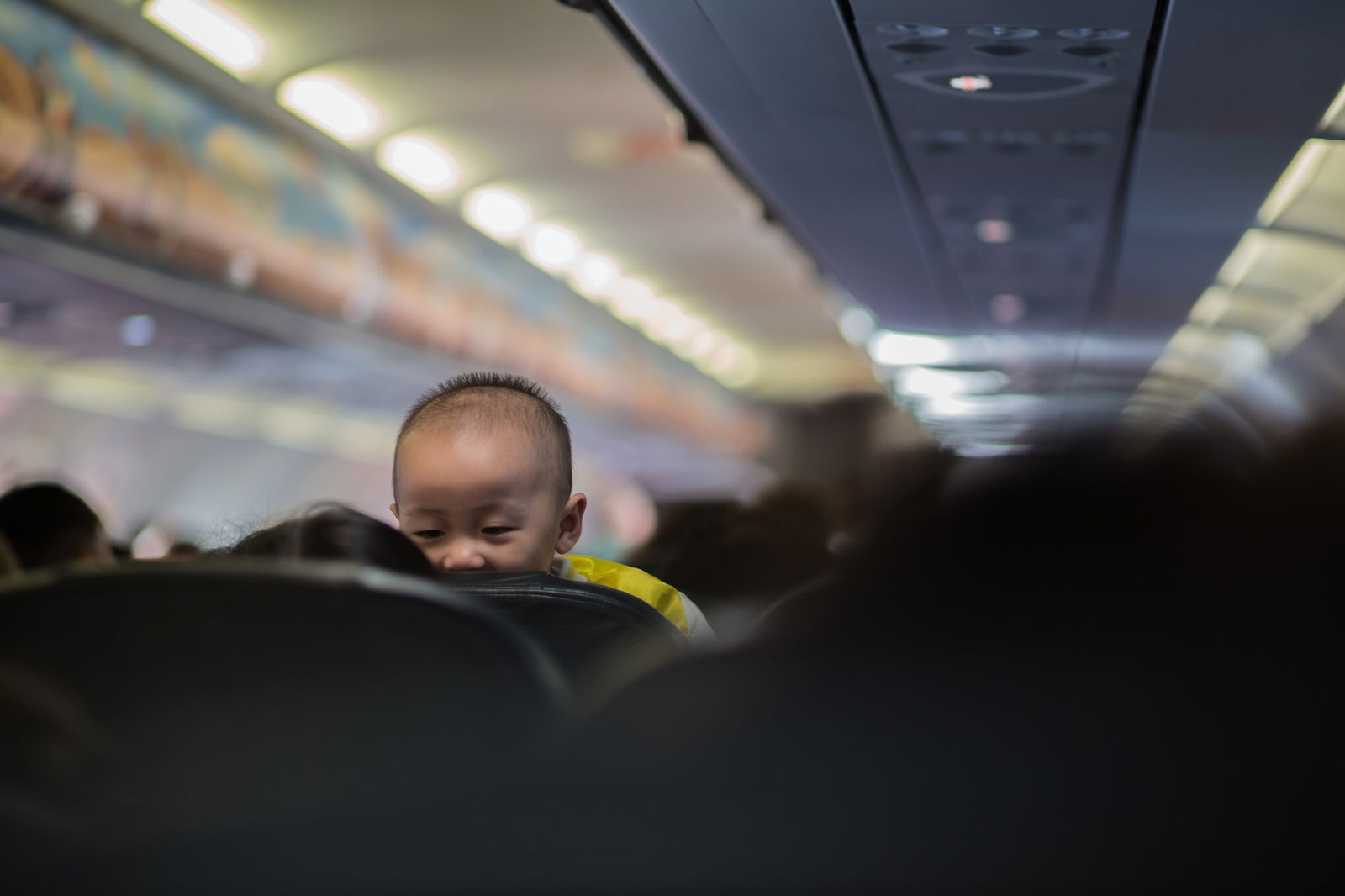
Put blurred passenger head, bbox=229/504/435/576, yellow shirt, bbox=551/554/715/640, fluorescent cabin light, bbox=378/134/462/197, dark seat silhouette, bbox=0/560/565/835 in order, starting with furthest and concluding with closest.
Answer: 1. fluorescent cabin light, bbox=378/134/462/197
2. yellow shirt, bbox=551/554/715/640
3. blurred passenger head, bbox=229/504/435/576
4. dark seat silhouette, bbox=0/560/565/835

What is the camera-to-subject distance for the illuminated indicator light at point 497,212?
9.13m

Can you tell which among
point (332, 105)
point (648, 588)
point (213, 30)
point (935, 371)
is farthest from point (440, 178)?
point (648, 588)

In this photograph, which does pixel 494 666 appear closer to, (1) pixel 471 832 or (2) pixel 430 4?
(1) pixel 471 832

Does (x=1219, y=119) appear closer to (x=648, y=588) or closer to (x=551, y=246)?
(x=648, y=588)

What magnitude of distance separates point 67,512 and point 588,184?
6.36 m

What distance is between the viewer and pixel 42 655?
2.63ft

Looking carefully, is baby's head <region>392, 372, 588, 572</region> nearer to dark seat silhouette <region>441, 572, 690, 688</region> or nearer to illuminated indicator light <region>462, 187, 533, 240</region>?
dark seat silhouette <region>441, 572, 690, 688</region>

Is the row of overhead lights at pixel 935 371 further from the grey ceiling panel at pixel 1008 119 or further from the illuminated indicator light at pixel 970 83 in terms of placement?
the illuminated indicator light at pixel 970 83

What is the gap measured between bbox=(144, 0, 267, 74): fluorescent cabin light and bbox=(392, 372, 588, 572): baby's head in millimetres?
4293

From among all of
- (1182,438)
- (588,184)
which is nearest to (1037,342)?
(588,184)

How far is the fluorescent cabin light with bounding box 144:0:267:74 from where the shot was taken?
5641 mm

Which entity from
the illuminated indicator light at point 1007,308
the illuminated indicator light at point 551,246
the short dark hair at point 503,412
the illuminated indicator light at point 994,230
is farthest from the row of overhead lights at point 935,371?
the short dark hair at point 503,412

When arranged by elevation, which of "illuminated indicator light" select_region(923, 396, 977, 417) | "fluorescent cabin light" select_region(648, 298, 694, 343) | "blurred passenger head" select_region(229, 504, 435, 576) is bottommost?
"blurred passenger head" select_region(229, 504, 435, 576)

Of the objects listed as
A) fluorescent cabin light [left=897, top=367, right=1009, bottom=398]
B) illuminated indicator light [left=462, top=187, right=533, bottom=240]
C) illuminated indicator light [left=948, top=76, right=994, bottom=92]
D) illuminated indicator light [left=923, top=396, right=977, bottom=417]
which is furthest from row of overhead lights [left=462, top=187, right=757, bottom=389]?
illuminated indicator light [left=948, top=76, right=994, bottom=92]
